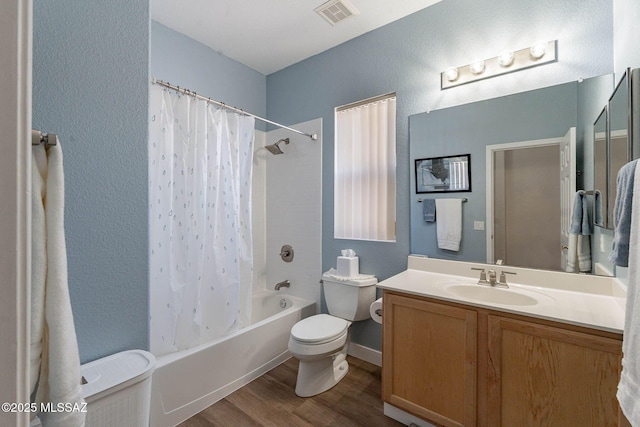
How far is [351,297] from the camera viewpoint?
2205 millimetres

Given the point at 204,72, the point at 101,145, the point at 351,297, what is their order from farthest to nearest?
the point at 204,72 → the point at 351,297 → the point at 101,145

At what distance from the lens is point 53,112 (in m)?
1.03

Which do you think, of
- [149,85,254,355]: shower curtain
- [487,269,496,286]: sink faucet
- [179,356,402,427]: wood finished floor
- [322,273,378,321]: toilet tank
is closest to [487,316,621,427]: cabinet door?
[487,269,496,286]: sink faucet

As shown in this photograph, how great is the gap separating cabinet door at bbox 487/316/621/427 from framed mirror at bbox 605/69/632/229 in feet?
1.82

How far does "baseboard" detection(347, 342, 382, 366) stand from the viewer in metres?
2.27

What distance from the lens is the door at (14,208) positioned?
0.38m

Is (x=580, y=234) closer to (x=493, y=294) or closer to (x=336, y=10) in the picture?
(x=493, y=294)

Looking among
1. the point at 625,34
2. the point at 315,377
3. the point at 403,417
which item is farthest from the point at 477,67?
the point at 315,377

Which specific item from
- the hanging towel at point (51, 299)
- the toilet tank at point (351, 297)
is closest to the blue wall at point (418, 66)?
the toilet tank at point (351, 297)

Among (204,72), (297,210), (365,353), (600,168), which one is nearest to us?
(600,168)

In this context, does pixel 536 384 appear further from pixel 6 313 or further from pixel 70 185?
pixel 70 185

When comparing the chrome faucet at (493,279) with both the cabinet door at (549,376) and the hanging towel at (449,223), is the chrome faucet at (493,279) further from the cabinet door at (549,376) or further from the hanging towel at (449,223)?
the cabinet door at (549,376)

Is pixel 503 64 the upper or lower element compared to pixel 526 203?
upper

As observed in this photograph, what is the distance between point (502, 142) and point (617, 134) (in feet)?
1.88
